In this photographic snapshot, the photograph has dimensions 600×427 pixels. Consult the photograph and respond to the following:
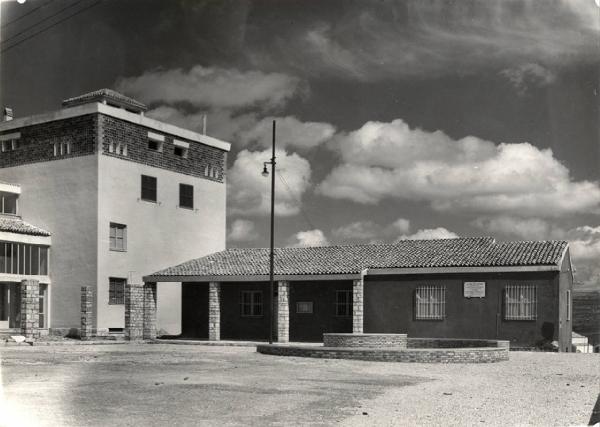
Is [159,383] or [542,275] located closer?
[159,383]

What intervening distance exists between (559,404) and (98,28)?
1043cm

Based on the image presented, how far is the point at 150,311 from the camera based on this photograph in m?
31.2

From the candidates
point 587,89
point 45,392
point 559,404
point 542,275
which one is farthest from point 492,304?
point 45,392

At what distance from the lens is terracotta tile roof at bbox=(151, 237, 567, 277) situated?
26.8m

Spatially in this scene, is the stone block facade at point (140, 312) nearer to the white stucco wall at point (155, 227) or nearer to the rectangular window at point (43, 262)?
the white stucco wall at point (155, 227)

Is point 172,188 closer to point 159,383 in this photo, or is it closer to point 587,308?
point 587,308

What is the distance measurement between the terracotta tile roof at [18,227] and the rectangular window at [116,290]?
325 centimetres

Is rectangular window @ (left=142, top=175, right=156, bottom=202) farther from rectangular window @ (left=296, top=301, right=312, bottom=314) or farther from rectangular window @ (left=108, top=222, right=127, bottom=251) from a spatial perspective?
rectangular window @ (left=296, top=301, right=312, bottom=314)

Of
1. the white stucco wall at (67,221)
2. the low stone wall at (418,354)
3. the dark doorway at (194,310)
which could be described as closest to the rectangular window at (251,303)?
the dark doorway at (194,310)

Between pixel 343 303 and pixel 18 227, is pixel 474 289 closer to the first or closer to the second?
pixel 343 303

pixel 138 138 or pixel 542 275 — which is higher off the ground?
pixel 138 138

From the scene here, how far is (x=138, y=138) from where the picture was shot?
3241 cm

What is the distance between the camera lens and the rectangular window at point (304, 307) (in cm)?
3070

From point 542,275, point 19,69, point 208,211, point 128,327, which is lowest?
point 128,327
